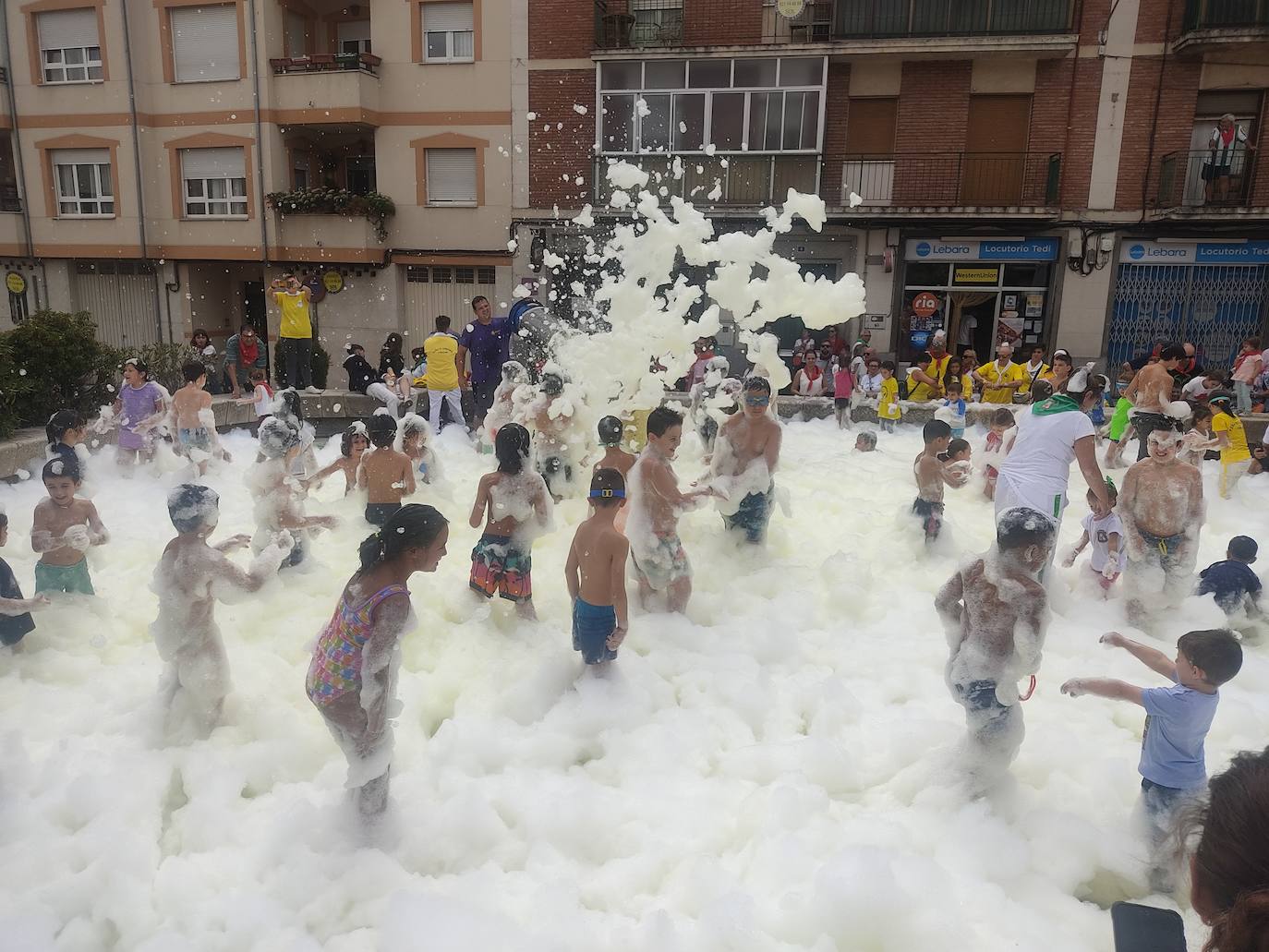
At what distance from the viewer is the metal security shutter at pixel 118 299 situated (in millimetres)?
19562

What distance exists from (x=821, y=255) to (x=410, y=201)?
8445 mm

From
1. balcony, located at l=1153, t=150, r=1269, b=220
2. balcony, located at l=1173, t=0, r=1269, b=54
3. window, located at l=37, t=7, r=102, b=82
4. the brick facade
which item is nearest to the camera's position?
balcony, located at l=1173, t=0, r=1269, b=54

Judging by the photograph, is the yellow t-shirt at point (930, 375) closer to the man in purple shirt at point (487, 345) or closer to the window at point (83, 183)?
the man in purple shirt at point (487, 345)

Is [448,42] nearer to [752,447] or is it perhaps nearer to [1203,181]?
[1203,181]

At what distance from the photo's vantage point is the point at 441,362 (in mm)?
10695

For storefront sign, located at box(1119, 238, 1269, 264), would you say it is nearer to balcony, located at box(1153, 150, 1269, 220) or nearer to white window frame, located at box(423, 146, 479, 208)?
balcony, located at box(1153, 150, 1269, 220)

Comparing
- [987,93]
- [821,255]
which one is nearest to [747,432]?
[821,255]

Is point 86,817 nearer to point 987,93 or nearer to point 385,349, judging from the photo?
point 385,349

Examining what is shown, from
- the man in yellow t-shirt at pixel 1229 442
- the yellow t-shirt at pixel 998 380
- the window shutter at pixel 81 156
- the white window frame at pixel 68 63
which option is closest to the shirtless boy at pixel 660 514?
the man in yellow t-shirt at pixel 1229 442

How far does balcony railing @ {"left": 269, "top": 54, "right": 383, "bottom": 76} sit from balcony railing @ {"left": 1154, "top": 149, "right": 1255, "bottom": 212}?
14.9 m

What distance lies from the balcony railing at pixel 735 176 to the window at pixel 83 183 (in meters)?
11.6

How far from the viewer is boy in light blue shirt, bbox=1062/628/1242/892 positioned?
3.14 metres

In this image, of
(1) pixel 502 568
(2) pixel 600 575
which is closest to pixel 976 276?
(1) pixel 502 568

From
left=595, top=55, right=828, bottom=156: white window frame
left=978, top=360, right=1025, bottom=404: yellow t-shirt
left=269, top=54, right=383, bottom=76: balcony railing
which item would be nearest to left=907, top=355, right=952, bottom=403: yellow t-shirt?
left=978, top=360, right=1025, bottom=404: yellow t-shirt
